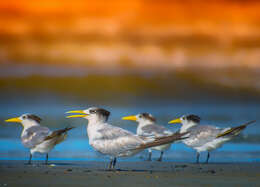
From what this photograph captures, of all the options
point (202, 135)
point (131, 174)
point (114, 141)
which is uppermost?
point (202, 135)

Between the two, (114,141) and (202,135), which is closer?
(114,141)

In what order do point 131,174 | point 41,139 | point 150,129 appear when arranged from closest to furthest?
1. point 131,174
2. point 41,139
3. point 150,129

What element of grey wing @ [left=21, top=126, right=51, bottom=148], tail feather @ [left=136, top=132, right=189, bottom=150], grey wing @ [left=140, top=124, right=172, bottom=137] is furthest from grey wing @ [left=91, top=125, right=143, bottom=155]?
grey wing @ [left=140, top=124, right=172, bottom=137]

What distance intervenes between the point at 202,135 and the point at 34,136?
3869 mm

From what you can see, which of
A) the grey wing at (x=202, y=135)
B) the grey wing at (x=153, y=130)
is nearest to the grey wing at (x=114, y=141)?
the grey wing at (x=202, y=135)

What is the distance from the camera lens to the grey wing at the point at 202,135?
15.5m

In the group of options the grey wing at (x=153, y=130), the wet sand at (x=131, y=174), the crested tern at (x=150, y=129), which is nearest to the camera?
the wet sand at (x=131, y=174)

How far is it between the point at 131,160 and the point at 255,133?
10534 mm

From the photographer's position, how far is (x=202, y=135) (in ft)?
50.9

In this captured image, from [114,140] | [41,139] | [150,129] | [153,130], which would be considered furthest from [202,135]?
[41,139]

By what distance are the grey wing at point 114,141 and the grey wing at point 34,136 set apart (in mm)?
2052

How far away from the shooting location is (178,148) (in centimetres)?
1917

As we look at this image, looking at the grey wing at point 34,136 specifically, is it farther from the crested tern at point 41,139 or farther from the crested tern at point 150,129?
the crested tern at point 150,129

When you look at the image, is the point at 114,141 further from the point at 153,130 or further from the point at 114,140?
the point at 153,130
